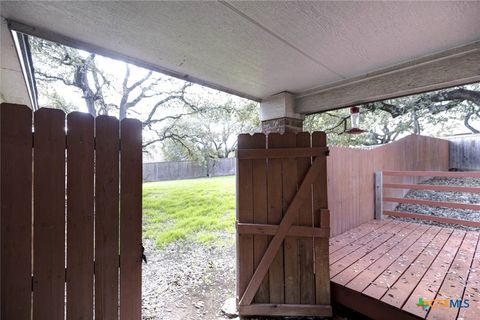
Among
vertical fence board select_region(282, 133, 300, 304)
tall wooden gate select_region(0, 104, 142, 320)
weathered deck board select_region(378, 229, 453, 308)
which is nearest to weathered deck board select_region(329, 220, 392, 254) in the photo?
weathered deck board select_region(378, 229, 453, 308)

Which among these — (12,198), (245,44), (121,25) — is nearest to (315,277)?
(245,44)

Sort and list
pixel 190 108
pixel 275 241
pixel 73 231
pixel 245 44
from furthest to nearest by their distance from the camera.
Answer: pixel 190 108 → pixel 275 241 → pixel 245 44 → pixel 73 231

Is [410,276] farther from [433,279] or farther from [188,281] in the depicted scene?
[188,281]

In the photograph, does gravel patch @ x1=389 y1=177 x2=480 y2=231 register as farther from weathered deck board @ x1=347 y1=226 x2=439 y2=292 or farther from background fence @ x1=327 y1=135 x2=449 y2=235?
weathered deck board @ x1=347 y1=226 x2=439 y2=292

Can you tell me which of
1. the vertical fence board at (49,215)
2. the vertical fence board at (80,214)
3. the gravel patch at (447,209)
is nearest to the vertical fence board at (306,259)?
the vertical fence board at (80,214)

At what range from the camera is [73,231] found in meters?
1.52

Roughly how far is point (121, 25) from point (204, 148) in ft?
31.3

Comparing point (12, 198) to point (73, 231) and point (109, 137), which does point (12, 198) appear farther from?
point (109, 137)

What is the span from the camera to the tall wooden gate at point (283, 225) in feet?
7.20

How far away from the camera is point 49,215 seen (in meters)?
1.46

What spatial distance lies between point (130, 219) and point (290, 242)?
1.44 metres

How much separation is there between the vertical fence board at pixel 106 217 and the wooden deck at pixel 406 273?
2.00m

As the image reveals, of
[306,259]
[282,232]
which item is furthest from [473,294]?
[282,232]

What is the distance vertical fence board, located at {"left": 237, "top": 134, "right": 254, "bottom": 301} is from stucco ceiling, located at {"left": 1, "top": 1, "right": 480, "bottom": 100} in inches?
33.0
